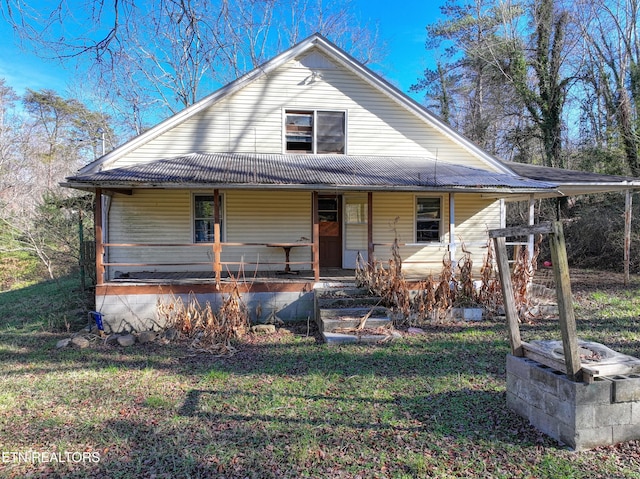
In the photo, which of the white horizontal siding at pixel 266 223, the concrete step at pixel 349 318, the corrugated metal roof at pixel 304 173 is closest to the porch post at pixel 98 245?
the corrugated metal roof at pixel 304 173

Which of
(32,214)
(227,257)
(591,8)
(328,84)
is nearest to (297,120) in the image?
(328,84)

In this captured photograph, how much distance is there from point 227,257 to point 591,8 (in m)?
18.2

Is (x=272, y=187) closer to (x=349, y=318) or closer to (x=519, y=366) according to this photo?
(x=349, y=318)

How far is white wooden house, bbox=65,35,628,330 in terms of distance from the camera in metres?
9.94

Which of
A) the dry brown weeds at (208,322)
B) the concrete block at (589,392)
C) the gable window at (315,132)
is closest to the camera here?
the concrete block at (589,392)

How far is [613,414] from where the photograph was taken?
326cm

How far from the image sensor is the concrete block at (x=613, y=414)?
127 inches

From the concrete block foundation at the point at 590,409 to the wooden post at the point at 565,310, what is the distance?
5.1 inches

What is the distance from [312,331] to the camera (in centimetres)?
750

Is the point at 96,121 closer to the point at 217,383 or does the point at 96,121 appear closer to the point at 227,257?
Result: the point at 227,257

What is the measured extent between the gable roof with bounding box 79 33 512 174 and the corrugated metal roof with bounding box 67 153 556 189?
0.75 m

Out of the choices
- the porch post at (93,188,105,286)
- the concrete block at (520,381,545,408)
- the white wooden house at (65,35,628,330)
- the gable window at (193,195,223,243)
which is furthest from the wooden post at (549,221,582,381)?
the gable window at (193,195,223,243)

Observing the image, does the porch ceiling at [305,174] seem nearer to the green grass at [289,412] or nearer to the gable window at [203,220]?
the gable window at [203,220]

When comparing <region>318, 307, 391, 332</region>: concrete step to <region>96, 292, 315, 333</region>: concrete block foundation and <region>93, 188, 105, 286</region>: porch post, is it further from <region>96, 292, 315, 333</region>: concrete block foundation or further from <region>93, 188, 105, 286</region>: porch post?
<region>93, 188, 105, 286</region>: porch post
